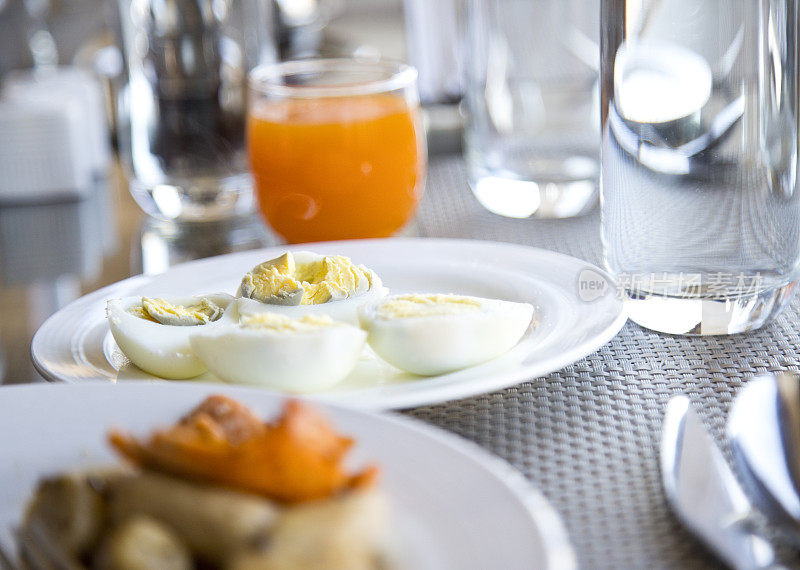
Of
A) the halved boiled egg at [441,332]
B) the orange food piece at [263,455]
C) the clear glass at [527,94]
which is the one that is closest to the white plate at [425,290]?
the halved boiled egg at [441,332]

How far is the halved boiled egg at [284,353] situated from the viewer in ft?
1.89

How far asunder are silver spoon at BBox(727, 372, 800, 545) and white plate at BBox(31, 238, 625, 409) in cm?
10

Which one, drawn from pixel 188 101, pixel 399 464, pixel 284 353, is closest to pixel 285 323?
pixel 284 353

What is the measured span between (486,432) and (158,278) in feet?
1.07

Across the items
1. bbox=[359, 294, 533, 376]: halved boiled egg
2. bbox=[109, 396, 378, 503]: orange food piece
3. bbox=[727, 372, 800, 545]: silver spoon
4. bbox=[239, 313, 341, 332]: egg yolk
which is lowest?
bbox=[727, 372, 800, 545]: silver spoon

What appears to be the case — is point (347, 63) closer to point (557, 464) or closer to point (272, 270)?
point (272, 270)

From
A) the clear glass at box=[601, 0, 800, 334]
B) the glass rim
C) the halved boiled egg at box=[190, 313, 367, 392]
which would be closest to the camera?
the halved boiled egg at box=[190, 313, 367, 392]

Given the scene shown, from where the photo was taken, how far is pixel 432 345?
600mm

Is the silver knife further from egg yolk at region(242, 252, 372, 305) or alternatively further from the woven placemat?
egg yolk at region(242, 252, 372, 305)

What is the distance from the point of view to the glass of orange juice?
98cm

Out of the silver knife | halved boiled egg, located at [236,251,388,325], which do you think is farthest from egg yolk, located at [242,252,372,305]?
the silver knife

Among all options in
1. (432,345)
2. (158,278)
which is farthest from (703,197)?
(158,278)

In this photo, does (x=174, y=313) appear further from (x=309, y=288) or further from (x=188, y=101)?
(x=188, y=101)

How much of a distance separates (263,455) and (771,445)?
0.26 meters
